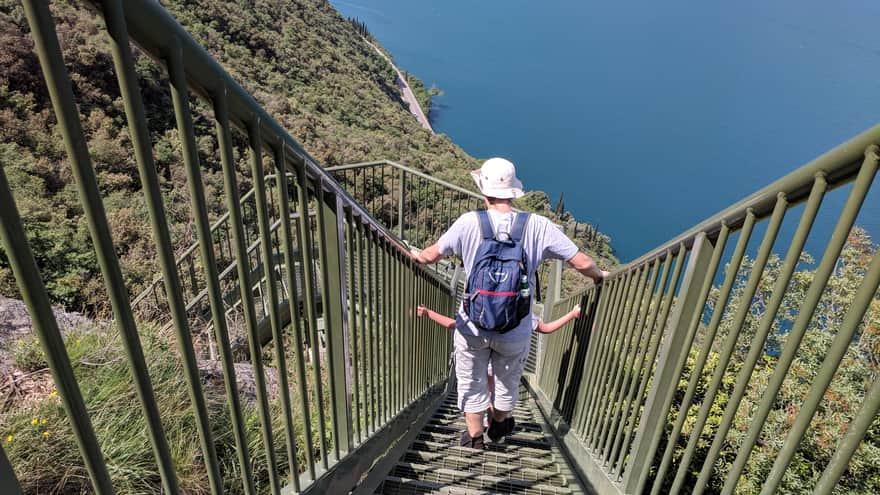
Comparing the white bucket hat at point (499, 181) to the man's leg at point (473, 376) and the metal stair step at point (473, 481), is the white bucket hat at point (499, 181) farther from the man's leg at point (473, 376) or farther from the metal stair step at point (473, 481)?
the metal stair step at point (473, 481)

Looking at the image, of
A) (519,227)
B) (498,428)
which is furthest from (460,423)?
(519,227)

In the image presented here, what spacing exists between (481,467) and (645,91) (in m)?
99.5

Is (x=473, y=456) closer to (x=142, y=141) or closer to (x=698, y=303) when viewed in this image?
(x=698, y=303)

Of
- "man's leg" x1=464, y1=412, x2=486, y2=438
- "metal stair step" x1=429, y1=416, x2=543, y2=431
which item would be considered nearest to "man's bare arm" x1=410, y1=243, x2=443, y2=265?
"man's leg" x1=464, y1=412, x2=486, y2=438

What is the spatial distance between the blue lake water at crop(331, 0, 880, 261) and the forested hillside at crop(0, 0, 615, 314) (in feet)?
117

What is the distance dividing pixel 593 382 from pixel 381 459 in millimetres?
1334

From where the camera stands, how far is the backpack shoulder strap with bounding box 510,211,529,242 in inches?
107

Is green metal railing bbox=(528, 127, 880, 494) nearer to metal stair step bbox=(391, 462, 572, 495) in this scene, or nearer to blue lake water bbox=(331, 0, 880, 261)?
metal stair step bbox=(391, 462, 572, 495)

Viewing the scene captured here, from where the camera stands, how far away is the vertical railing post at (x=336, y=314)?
1.88m

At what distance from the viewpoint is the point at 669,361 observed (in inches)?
80.3

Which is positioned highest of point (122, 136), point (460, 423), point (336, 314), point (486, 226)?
point (122, 136)

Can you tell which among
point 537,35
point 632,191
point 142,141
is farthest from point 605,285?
point 537,35

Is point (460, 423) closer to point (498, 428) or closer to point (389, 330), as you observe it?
point (498, 428)

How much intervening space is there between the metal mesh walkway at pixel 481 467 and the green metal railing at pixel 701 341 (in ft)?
0.75
